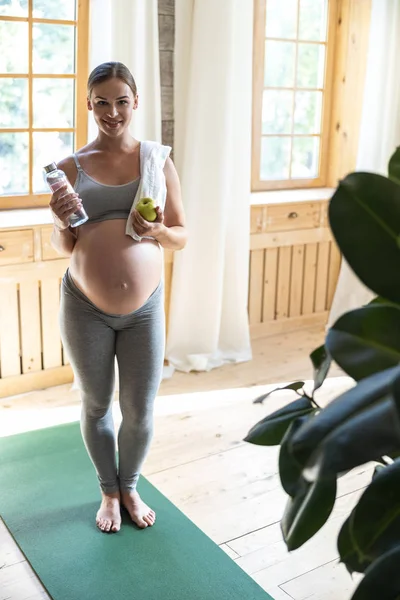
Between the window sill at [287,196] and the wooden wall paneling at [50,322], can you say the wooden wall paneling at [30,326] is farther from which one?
the window sill at [287,196]

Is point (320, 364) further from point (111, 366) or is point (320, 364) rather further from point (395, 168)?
point (111, 366)

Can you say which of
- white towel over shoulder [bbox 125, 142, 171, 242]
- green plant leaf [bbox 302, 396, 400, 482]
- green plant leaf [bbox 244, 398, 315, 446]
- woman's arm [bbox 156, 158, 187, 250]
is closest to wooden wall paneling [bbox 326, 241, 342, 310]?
woman's arm [bbox 156, 158, 187, 250]

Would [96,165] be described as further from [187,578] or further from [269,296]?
[269,296]

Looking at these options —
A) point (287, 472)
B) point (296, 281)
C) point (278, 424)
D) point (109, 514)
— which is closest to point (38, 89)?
point (296, 281)

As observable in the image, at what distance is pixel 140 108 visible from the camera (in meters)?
3.37

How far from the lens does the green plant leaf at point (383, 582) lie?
69 centimetres

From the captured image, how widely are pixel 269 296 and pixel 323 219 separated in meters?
0.59

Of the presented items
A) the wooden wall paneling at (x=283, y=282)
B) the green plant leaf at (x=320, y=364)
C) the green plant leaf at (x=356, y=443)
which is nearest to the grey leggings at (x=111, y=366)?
the green plant leaf at (x=320, y=364)

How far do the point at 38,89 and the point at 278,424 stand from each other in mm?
2898

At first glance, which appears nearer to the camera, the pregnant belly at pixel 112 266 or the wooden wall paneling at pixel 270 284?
the pregnant belly at pixel 112 266

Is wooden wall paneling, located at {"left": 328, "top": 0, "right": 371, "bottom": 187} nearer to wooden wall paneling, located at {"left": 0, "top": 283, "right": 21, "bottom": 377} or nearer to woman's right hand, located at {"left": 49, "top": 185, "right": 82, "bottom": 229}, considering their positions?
wooden wall paneling, located at {"left": 0, "top": 283, "right": 21, "bottom": 377}

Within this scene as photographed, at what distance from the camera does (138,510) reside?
2430 millimetres

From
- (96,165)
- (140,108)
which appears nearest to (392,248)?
(96,165)

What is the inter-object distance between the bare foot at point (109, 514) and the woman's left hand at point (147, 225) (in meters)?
0.93
